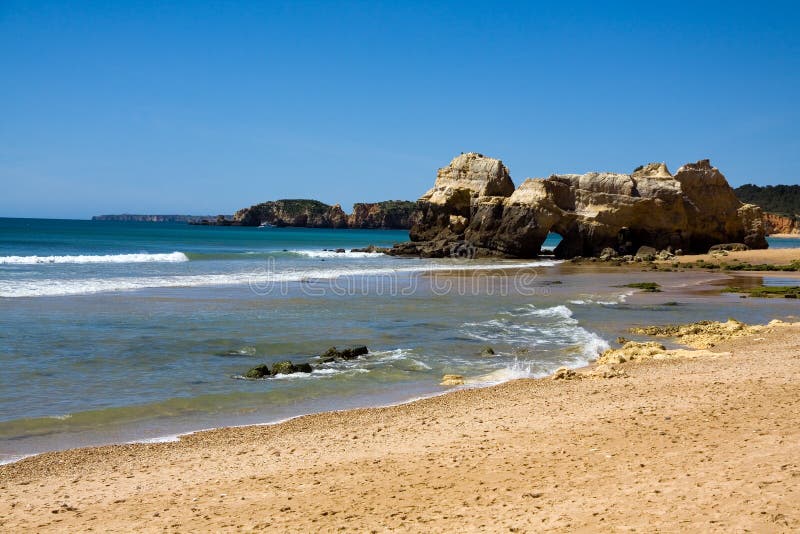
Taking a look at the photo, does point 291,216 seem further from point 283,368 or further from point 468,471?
point 468,471

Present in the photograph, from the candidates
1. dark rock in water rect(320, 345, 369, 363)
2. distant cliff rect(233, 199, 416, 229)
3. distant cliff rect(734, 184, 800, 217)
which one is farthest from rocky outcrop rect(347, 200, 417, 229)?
dark rock in water rect(320, 345, 369, 363)

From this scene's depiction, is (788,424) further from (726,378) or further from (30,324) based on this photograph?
(30,324)

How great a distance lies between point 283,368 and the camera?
12359 millimetres

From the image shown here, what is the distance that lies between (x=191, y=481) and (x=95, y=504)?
2.89ft

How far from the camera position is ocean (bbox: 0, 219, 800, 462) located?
9.91m

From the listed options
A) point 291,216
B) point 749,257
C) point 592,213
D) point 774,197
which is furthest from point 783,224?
point 291,216

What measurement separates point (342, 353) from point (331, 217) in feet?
551

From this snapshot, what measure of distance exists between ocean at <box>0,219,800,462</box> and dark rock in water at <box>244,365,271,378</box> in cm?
24

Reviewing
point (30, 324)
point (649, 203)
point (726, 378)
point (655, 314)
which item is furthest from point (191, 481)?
point (649, 203)

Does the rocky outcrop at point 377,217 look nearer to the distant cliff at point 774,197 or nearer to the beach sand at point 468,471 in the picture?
the distant cliff at point 774,197

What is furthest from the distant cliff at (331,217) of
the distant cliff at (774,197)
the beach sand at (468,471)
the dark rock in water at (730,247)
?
the beach sand at (468,471)

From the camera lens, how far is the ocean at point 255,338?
32.5 ft

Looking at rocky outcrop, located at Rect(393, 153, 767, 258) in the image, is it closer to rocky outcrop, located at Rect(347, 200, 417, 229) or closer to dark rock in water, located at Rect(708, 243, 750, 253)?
dark rock in water, located at Rect(708, 243, 750, 253)

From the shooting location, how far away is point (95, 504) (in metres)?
6.11
